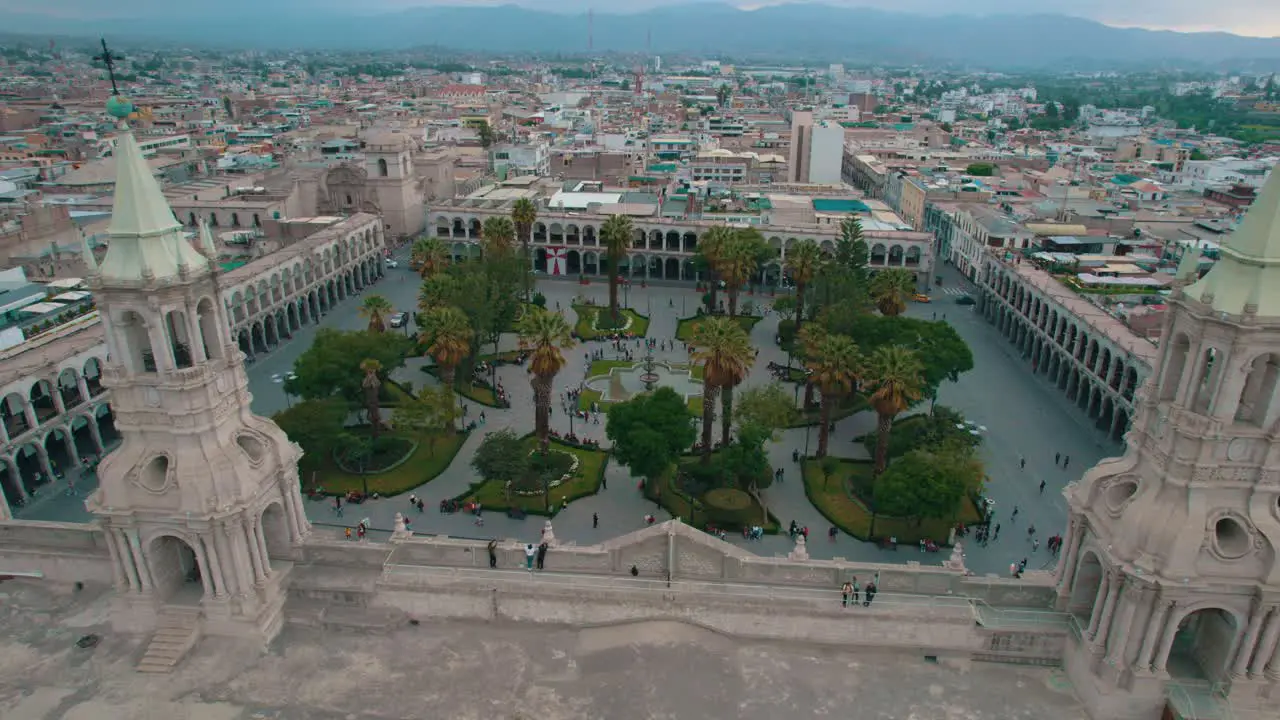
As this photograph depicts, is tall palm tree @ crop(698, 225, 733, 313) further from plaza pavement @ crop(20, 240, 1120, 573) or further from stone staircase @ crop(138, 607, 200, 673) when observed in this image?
stone staircase @ crop(138, 607, 200, 673)

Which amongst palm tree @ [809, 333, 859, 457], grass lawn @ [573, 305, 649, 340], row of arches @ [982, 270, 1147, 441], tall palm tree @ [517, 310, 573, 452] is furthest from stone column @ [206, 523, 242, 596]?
grass lawn @ [573, 305, 649, 340]

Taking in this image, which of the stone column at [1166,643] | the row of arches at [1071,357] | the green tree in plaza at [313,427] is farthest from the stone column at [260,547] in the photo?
the row of arches at [1071,357]

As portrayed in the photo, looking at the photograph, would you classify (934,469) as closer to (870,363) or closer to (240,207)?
(870,363)

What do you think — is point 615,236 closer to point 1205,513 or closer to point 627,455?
point 627,455

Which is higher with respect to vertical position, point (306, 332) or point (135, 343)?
point (135, 343)

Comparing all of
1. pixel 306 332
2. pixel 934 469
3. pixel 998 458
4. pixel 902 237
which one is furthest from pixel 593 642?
pixel 902 237

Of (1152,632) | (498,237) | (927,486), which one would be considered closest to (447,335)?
(498,237)

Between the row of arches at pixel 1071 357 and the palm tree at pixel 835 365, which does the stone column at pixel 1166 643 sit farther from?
the row of arches at pixel 1071 357
